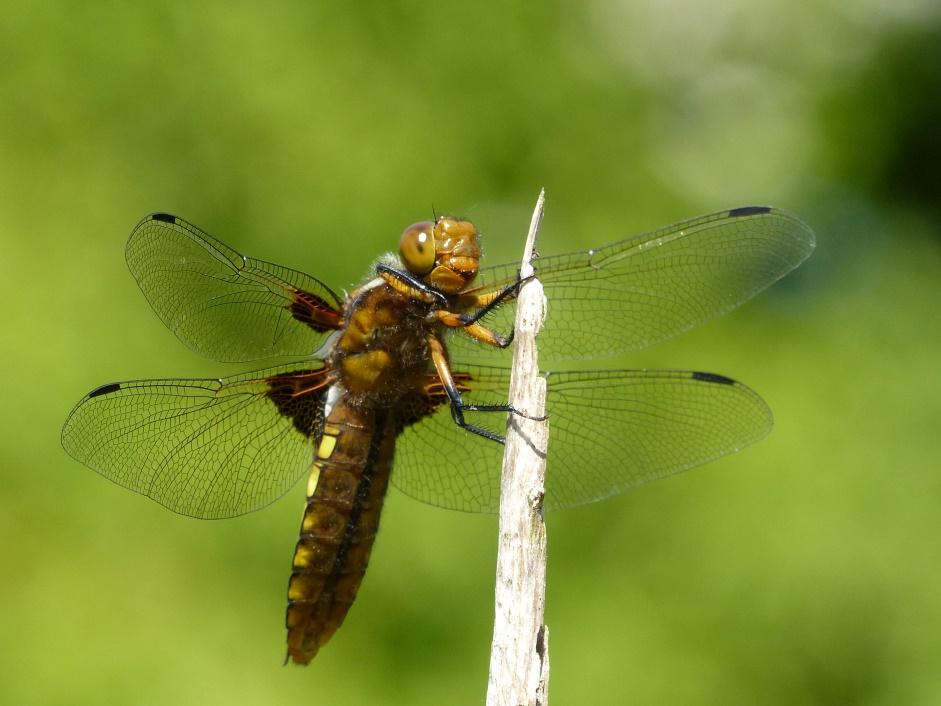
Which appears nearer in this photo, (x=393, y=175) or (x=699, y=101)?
(x=393, y=175)

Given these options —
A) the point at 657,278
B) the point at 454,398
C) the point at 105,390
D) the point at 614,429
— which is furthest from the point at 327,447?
the point at 657,278

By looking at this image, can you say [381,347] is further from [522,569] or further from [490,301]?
[522,569]

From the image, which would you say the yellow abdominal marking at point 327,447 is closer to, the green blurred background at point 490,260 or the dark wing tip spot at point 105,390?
the dark wing tip spot at point 105,390

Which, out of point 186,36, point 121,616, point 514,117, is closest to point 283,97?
point 186,36

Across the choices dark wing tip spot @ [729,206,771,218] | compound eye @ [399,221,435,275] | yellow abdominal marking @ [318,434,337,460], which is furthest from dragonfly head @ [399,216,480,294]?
dark wing tip spot @ [729,206,771,218]

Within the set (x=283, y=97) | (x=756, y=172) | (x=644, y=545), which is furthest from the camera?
(x=756, y=172)

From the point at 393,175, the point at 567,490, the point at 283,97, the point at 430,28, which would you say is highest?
the point at 430,28

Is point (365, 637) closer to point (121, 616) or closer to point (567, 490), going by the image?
point (121, 616)

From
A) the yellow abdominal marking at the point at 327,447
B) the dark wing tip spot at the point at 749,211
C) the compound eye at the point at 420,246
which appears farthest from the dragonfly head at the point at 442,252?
the dark wing tip spot at the point at 749,211
